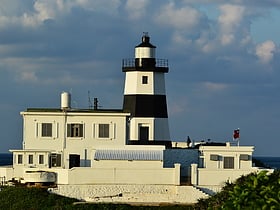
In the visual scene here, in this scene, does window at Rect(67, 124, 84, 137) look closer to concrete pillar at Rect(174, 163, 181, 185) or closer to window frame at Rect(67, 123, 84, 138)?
window frame at Rect(67, 123, 84, 138)

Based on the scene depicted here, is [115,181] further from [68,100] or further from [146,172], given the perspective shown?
[68,100]

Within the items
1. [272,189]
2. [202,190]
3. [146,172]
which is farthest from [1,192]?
[272,189]


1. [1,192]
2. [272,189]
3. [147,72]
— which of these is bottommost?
[1,192]

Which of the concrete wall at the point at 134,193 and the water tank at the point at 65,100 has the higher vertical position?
the water tank at the point at 65,100

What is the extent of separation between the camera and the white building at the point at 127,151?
1831 inches

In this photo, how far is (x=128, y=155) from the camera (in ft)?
156

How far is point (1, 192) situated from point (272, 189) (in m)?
33.1

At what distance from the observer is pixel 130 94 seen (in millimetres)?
54250

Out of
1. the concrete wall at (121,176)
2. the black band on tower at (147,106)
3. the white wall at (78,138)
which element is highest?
the black band on tower at (147,106)

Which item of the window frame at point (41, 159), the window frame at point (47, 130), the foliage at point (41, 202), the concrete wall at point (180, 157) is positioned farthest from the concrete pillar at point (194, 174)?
the window frame at point (47, 130)

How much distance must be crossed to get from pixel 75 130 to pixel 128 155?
4.68 m

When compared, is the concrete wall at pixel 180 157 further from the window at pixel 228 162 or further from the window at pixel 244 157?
the window at pixel 244 157

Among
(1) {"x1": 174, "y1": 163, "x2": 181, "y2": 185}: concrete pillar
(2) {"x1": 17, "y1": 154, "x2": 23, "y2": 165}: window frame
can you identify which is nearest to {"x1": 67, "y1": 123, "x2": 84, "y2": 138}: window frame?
(2) {"x1": 17, "y1": 154, "x2": 23, "y2": 165}: window frame

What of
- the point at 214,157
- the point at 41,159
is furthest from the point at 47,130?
the point at 214,157
